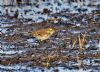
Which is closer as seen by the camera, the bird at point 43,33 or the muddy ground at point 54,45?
the muddy ground at point 54,45

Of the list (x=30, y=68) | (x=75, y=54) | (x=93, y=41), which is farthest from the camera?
(x=93, y=41)

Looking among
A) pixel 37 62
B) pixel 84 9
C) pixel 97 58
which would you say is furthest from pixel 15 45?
pixel 84 9

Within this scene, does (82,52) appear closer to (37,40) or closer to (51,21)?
(37,40)

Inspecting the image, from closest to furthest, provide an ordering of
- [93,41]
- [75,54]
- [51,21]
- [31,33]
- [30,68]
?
[30,68], [75,54], [93,41], [31,33], [51,21]

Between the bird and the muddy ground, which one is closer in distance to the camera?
the muddy ground

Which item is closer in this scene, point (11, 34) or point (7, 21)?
point (11, 34)

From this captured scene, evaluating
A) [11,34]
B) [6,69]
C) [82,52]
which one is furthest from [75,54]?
[11,34]

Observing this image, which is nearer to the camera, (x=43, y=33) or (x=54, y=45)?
(x=54, y=45)
